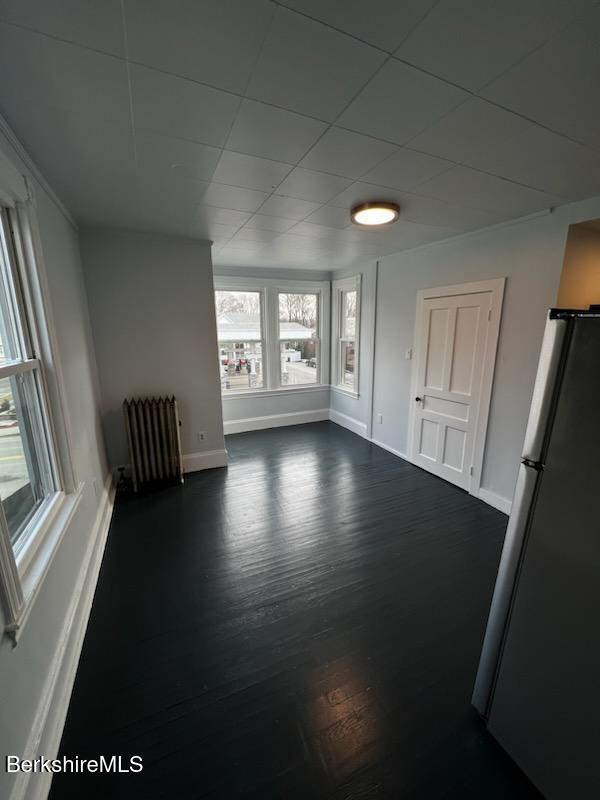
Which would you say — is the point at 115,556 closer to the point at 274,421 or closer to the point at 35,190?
the point at 35,190

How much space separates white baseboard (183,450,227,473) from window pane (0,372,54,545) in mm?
1930

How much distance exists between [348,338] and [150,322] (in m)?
3.05

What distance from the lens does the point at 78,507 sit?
204 centimetres

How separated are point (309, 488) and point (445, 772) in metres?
2.28

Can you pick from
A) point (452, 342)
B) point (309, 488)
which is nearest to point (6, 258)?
point (309, 488)

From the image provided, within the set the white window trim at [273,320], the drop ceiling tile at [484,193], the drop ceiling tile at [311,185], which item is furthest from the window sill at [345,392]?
the drop ceiling tile at [311,185]

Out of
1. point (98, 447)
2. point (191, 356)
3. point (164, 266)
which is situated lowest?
point (98, 447)

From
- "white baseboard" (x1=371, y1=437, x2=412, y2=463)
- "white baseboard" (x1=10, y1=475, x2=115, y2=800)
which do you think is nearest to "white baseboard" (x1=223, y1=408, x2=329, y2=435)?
"white baseboard" (x1=371, y1=437, x2=412, y2=463)

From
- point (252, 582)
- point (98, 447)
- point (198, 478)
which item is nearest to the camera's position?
point (252, 582)

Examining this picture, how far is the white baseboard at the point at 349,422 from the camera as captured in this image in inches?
197

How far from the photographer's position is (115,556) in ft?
7.92

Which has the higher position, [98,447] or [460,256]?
[460,256]

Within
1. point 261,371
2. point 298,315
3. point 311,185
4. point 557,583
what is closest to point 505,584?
point 557,583

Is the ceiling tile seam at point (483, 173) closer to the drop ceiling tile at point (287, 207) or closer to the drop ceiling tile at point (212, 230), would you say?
the drop ceiling tile at point (287, 207)
